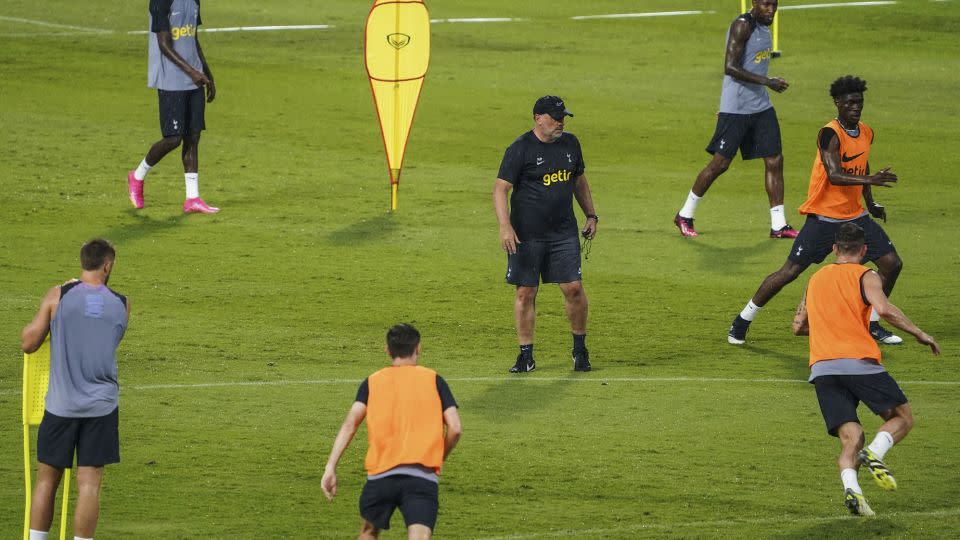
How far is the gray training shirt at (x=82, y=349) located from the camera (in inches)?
350

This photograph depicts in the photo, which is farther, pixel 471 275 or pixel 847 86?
pixel 471 275

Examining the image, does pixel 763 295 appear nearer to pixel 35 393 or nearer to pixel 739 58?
pixel 739 58

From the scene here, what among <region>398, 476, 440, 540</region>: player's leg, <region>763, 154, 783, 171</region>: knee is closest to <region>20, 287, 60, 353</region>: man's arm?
<region>398, 476, 440, 540</region>: player's leg

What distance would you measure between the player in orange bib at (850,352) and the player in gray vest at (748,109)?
288 inches

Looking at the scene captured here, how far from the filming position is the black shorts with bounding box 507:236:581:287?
13008 millimetres

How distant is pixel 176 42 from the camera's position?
17875 mm

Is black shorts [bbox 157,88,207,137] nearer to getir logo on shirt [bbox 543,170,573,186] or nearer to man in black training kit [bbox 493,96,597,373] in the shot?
man in black training kit [bbox 493,96,597,373]

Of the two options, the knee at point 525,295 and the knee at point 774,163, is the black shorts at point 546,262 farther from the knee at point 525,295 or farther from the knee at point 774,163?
the knee at point 774,163

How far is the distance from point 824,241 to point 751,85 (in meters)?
4.42

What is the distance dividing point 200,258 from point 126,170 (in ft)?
14.0

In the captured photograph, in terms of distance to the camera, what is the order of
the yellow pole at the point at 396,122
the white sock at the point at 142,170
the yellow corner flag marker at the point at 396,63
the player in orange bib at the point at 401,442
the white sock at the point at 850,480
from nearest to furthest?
the player in orange bib at the point at 401,442, the white sock at the point at 850,480, the white sock at the point at 142,170, the yellow corner flag marker at the point at 396,63, the yellow pole at the point at 396,122

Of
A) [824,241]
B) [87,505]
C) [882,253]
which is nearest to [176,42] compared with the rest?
[824,241]

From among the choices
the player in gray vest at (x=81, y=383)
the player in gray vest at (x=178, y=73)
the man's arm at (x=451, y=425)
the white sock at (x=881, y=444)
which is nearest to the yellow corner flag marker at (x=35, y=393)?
the player in gray vest at (x=81, y=383)

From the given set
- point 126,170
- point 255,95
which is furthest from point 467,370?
point 255,95
